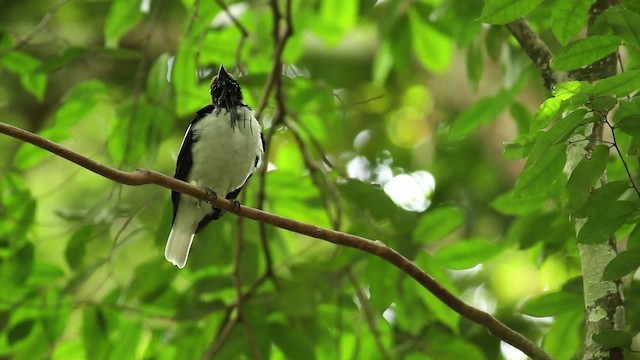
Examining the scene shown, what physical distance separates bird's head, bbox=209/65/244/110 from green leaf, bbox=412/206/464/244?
1.17 metres

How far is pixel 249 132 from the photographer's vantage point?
4.09 metres

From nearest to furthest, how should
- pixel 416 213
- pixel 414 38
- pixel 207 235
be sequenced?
1. pixel 416 213
2. pixel 207 235
3. pixel 414 38

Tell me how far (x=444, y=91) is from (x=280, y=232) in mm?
2800

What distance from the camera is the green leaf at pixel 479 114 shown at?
3.81 m

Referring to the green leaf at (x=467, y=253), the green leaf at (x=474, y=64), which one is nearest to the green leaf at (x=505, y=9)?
the green leaf at (x=467, y=253)

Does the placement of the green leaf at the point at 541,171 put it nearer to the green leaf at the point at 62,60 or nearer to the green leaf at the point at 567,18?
the green leaf at the point at 567,18

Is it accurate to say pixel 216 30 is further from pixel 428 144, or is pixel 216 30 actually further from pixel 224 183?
pixel 428 144

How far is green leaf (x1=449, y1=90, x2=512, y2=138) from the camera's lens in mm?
3812

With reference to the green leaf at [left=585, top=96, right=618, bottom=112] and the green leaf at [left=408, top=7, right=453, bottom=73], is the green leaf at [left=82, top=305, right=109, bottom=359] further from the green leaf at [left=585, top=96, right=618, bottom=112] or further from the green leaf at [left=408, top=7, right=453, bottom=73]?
the green leaf at [left=585, top=96, right=618, bottom=112]

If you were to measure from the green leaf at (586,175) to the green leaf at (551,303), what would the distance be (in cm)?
86

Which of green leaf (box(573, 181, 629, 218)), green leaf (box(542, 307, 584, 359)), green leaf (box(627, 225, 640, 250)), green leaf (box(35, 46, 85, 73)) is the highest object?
green leaf (box(35, 46, 85, 73))

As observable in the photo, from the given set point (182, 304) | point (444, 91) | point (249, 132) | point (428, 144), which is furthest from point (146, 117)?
point (428, 144)

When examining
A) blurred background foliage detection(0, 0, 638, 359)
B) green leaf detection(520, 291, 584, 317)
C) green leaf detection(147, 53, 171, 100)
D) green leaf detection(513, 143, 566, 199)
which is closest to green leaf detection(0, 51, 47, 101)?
blurred background foliage detection(0, 0, 638, 359)

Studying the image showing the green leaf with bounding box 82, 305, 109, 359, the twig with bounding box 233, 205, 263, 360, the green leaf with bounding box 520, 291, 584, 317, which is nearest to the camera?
the green leaf with bounding box 520, 291, 584, 317
